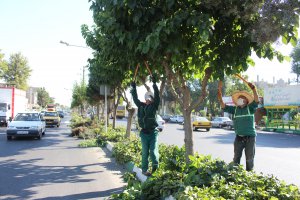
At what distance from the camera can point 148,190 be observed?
6402mm

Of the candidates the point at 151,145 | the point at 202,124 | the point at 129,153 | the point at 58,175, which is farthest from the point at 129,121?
the point at 202,124

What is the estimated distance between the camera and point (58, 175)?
9.55 metres

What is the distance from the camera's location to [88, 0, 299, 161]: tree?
214 inches

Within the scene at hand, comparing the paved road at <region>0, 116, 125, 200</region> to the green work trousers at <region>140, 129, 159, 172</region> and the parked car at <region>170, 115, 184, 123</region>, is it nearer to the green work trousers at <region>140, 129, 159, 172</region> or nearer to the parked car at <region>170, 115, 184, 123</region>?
the green work trousers at <region>140, 129, 159, 172</region>

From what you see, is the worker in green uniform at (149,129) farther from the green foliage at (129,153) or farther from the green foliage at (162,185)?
the green foliage at (129,153)

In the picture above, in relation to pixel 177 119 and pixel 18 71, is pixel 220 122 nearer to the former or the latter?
pixel 177 119

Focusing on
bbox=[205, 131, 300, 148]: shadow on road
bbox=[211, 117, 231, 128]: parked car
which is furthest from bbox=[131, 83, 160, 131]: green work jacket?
bbox=[211, 117, 231, 128]: parked car

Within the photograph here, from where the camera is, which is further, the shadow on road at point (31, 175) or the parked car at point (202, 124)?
the parked car at point (202, 124)

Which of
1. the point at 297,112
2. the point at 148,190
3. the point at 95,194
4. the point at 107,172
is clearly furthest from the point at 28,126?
the point at 297,112

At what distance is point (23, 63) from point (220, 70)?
270ft

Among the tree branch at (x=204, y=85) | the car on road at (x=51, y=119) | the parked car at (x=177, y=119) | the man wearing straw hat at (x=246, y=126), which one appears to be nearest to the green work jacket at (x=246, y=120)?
the man wearing straw hat at (x=246, y=126)

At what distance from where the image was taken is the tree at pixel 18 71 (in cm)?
8156

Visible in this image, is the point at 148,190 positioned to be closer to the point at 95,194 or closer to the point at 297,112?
the point at 95,194

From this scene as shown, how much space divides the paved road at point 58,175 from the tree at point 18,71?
71.6m
